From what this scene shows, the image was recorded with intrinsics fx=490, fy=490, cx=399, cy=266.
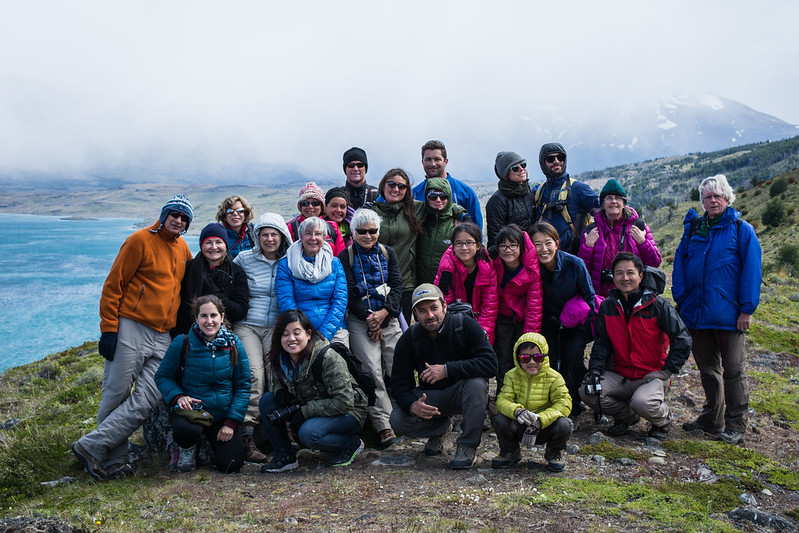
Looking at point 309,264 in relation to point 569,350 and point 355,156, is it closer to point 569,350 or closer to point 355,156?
point 355,156

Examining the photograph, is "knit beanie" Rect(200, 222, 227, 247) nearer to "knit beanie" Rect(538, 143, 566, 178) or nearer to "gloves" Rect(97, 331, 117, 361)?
"gloves" Rect(97, 331, 117, 361)

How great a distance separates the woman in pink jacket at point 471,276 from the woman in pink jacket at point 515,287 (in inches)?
6.8

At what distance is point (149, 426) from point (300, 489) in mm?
2795

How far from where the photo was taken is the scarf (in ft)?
21.2

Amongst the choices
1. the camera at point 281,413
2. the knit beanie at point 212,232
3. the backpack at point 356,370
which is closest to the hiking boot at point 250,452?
the camera at point 281,413

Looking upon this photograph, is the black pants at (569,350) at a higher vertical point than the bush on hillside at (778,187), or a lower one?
lower

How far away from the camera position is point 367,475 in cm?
565

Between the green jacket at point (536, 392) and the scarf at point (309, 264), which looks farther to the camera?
the scarf at point (309, 264)

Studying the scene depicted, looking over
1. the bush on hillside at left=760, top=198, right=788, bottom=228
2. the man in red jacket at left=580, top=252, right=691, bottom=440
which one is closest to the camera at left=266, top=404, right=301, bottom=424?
the man in red jacket at left=580, top=252, right=691, bottom=440

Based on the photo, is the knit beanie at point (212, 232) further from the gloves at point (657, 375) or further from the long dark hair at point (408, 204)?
the gloves at point (657, 375)

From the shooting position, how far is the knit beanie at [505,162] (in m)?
7.45

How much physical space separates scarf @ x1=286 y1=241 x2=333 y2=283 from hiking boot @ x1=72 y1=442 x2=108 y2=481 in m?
3.42

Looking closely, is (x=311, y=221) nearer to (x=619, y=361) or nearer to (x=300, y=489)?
(x=300, y=489)

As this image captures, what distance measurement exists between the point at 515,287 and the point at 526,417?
204 cm
